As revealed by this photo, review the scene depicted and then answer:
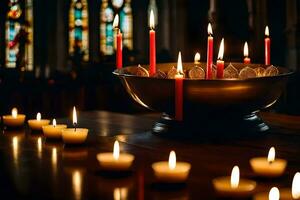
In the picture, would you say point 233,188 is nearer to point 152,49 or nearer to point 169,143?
point 169,143

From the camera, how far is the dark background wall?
19.7 feet

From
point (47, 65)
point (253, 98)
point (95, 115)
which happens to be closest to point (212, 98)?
point (253, 98)

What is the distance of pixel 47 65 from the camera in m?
13.5

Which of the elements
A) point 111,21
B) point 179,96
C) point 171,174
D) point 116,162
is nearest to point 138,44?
point 111,21

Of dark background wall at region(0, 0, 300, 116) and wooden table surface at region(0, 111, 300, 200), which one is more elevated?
dark background wall at region(0, 0, 300, 116)

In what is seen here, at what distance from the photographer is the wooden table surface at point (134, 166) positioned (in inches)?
59.1

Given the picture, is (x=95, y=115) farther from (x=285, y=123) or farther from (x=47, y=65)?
(x=47, y=65)

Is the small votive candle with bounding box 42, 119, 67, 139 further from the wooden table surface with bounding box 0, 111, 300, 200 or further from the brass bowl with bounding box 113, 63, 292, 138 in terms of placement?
the brass bowl with bounding box 113, 63, 292, 138

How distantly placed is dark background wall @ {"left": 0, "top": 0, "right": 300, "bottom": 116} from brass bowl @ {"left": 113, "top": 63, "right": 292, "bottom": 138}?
1.60 meters

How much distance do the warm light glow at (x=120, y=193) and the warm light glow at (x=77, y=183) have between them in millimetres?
82

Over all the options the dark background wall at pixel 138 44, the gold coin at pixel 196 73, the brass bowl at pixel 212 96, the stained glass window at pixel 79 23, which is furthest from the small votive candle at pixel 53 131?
the stained glass window at pixel 79 23

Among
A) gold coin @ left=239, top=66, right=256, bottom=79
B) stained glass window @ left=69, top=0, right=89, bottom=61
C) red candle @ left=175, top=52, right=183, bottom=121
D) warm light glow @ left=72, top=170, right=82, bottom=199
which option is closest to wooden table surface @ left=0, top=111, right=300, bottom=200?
warm light glow @ left=72, top=170, right=82, bottom=199

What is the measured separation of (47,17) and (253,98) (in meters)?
11.7

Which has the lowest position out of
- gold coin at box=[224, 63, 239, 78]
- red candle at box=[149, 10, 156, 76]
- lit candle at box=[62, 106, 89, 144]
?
lit candle at box=[62, 106, 89, 144]
